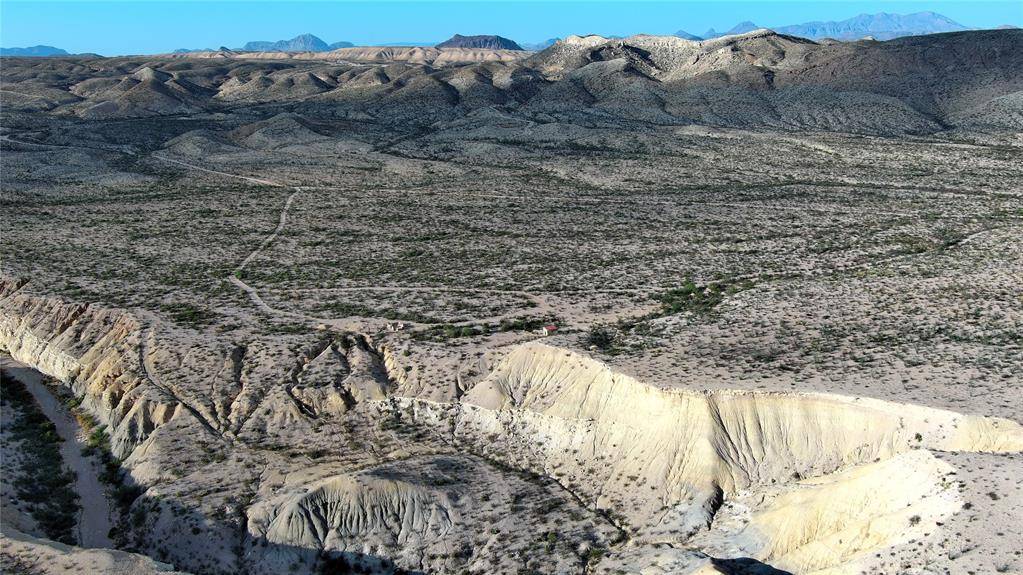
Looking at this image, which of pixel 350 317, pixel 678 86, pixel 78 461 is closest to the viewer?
pixel 78 461

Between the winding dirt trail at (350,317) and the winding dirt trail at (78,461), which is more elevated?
the winding dirt trail at (350,317)

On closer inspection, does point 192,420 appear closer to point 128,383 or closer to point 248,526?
point 128,383

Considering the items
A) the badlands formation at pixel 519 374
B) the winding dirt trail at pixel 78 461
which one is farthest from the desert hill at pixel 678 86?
the winding dirt trail at pixel 78 461

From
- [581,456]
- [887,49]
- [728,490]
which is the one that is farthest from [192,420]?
[887,49]

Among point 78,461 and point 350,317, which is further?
point 350,317

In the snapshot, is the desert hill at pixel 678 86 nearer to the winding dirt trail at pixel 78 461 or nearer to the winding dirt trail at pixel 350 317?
the winding dirt trail at pixel 350 317

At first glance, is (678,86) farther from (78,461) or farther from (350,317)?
(78,461)

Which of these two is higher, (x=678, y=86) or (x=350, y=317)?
(x=678, y=86)

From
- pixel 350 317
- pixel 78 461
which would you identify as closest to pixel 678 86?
pixel 350 317
